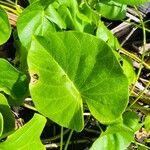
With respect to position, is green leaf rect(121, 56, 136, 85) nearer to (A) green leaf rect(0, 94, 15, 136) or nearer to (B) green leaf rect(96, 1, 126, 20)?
(B) green leaf rect(96, 1, 126, 20)

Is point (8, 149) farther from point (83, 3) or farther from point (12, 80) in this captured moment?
point (83, 3)

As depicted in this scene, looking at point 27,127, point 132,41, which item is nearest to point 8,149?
point 27,127

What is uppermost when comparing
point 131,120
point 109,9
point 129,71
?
point 109,9

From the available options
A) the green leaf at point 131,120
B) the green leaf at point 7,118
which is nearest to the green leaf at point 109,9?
the green leaf at point 131,120

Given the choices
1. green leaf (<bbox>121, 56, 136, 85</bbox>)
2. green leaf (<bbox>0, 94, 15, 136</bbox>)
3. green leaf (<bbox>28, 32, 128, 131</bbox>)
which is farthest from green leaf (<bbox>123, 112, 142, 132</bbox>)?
green leaf (<bbox>0, 94, 15, 136</bbox>)

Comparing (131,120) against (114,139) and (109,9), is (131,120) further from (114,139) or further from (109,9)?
(109,9)

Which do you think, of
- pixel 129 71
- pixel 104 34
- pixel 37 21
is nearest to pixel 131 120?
pixel 129 71
